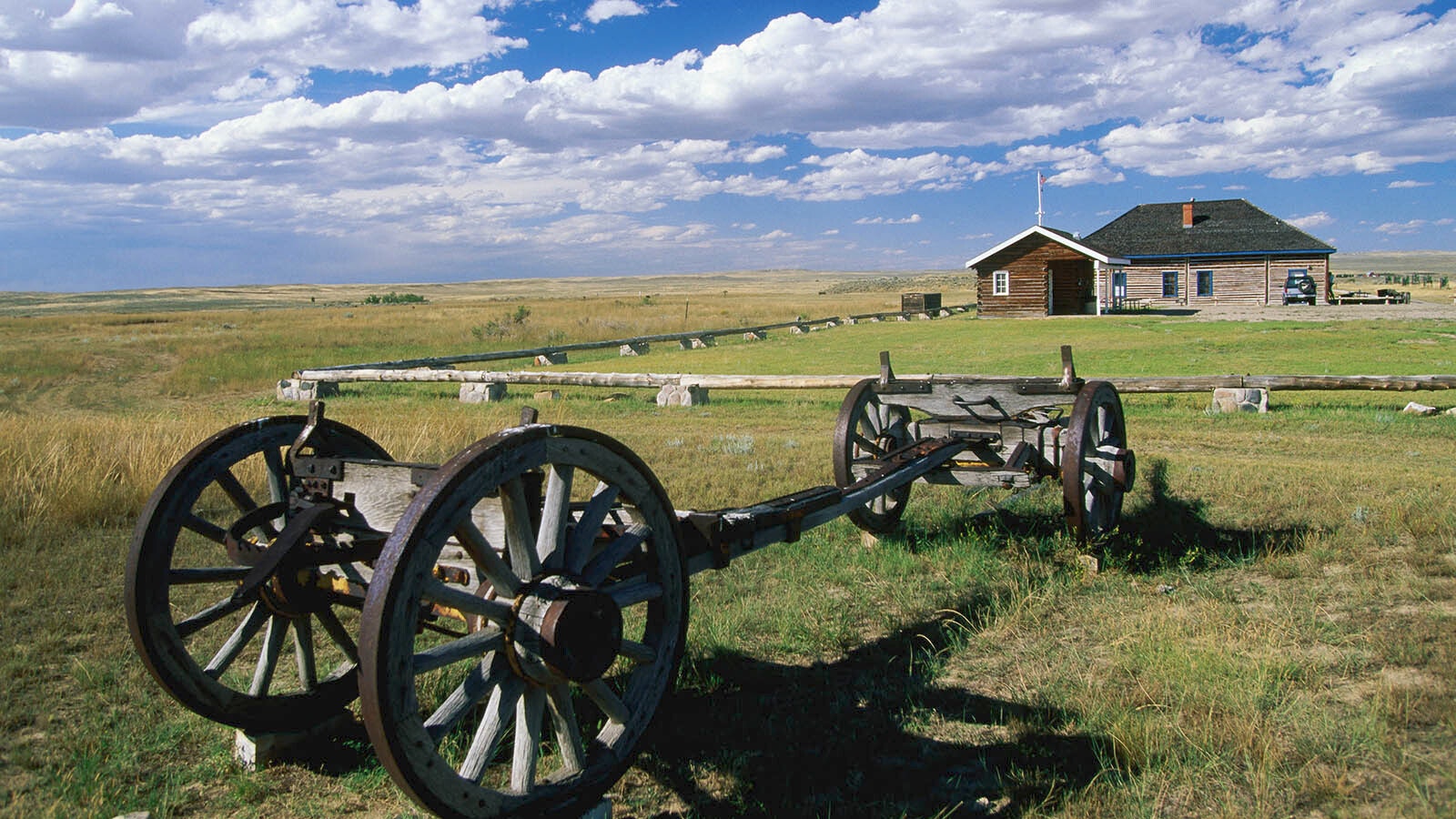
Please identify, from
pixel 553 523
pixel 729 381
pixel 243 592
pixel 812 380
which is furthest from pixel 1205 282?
pixel 243 592

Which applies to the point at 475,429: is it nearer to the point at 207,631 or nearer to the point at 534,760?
the point at 207,631

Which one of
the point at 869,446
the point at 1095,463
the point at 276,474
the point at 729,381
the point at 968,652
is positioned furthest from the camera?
the point at 729,381

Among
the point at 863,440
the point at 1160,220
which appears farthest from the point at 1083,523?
the point at 1160,220

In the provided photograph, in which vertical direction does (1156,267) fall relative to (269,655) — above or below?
above

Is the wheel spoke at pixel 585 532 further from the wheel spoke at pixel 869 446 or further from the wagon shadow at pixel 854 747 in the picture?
the wheel spoke at pixel 869 446

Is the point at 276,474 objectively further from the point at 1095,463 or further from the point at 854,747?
the point at 1095,463

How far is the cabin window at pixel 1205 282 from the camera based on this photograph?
4462 cm

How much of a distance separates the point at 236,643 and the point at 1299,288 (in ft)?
157

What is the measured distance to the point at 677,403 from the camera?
15.0 metres

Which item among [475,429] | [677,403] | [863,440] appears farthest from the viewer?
[677,403]

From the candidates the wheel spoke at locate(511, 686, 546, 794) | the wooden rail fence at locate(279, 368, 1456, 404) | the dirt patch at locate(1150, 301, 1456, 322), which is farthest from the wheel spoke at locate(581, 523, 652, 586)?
the dirt patch at locate(1150, 301, 1456, 322)

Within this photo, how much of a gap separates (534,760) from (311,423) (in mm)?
1675

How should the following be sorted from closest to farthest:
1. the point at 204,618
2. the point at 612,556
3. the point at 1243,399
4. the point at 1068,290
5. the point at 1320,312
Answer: the point at 612,556 → the point at 204,618 → the point at 1243,399 → the point at 1320,312 → the point at 1068,290

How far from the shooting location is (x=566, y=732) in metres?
3.11
